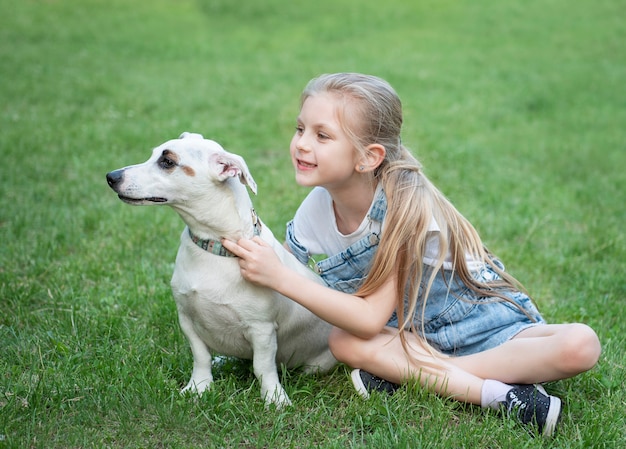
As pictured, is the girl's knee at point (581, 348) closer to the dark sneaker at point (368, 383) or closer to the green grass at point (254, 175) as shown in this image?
the green grass at point (254, 175)

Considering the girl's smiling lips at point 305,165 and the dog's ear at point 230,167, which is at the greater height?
the dog's ear at point 230,167

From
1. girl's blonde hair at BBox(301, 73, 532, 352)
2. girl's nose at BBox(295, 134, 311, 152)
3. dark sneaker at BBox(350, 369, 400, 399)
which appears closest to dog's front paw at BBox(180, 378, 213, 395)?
dark sneaker at BBox(350, 369, 400, 399)

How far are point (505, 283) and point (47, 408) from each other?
78.9 inches

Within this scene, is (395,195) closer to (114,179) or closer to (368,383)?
(368,383)

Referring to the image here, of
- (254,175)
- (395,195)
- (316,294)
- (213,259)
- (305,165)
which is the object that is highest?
(305,165)

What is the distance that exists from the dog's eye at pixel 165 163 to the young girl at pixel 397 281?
38 cm

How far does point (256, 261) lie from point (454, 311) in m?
0.97

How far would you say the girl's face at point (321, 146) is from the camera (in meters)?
2.98

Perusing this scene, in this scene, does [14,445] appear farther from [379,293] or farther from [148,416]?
[379,293]

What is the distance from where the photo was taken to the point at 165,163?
8.99 ft

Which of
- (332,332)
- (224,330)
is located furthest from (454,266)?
(224,330)

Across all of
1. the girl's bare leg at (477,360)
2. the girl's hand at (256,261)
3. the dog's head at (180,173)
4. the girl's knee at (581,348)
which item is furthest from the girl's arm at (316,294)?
the girl's knee at (581,348)

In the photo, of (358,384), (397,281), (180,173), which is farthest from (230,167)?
(358,384)

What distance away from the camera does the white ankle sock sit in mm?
2988
